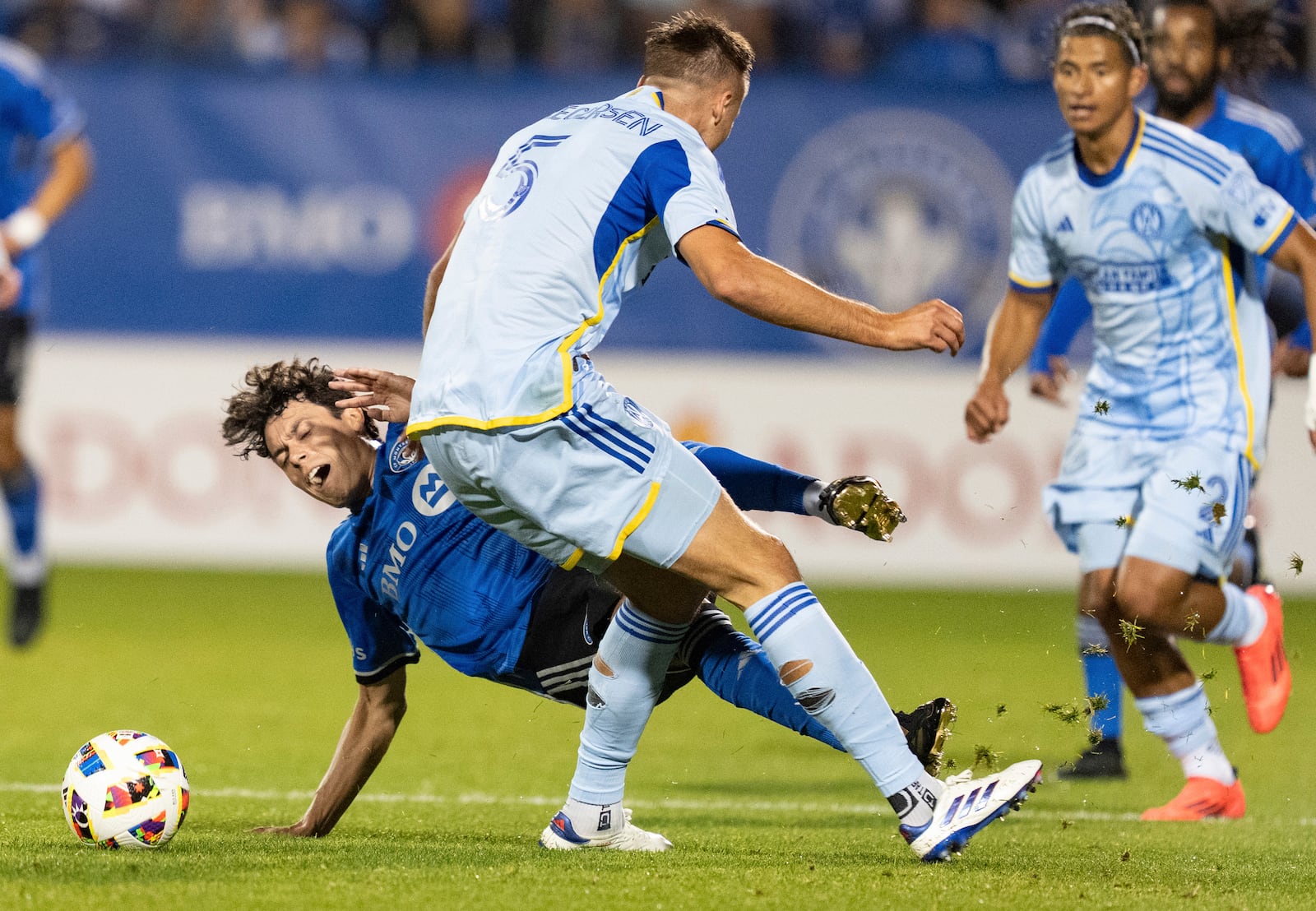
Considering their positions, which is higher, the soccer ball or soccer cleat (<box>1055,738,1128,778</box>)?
the soccer ball

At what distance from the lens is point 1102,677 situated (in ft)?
20.9

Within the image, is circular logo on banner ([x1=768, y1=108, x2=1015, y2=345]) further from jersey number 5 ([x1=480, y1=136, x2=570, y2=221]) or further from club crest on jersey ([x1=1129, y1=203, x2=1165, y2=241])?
jersey number 5 ([x1=480, y1=136, x2=570, y2=221])

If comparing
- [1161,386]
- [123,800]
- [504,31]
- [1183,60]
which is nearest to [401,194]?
[504,31]

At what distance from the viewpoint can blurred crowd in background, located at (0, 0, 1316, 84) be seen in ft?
42.4

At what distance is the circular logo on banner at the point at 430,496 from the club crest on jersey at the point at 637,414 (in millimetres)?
791

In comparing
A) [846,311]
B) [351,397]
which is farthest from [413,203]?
[846,311]

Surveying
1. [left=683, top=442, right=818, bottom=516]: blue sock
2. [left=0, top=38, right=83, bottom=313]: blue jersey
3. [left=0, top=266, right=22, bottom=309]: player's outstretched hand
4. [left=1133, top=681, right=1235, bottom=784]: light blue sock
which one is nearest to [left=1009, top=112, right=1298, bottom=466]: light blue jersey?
[left=1133, top=681, right=1235, bottom=784]: light blue sock

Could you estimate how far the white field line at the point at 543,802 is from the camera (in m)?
5.48

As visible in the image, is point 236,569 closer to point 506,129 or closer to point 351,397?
point 506,129

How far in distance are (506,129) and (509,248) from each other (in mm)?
8718

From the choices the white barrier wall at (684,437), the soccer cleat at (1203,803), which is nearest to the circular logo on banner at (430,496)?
the soccer cleat at (1203,803)

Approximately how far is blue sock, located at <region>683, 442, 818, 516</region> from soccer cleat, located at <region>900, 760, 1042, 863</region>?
2.99 ft

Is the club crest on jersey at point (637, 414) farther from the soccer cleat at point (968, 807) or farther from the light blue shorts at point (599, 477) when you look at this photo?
the soccer cleat at point (968, 807)

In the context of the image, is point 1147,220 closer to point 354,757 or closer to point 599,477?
point 599,477
